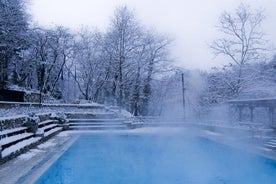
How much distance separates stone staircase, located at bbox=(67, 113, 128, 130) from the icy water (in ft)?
20.2

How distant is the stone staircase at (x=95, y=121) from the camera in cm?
2178

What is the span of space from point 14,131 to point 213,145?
9.59 meters

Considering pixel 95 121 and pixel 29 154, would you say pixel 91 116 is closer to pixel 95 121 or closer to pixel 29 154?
pixel 95 121

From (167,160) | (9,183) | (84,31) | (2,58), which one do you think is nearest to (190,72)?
(84,31)

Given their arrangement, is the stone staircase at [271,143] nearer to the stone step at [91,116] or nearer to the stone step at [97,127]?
the stone step at [97,127]

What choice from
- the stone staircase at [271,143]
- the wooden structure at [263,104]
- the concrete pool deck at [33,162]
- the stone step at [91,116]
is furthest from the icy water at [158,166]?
the stone step at [91,116]

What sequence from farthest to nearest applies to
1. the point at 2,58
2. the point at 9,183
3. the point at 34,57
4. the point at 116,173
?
1. the point at 34,57
2. the point at 2,58
3. the point at 116,173
4. the point at 9,183

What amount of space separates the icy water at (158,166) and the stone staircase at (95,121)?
6145 millimetres

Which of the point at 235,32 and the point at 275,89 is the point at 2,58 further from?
the point at 275,89

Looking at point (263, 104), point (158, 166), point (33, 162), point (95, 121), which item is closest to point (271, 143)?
point (263, 104)

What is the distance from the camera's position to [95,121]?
2306 centimetres

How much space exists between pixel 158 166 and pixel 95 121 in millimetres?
13254

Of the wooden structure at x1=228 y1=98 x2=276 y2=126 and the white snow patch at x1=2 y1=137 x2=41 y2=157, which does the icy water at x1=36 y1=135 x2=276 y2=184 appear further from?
the wooden structure at x1=228 y1=98 x2=276 y2=126

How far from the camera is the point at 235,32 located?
24.9 m
